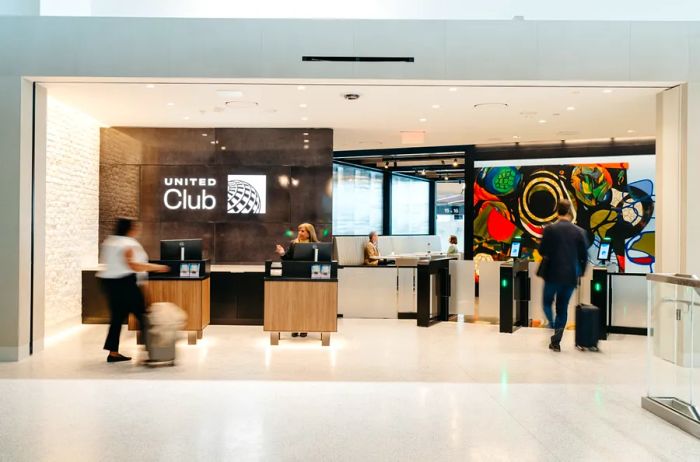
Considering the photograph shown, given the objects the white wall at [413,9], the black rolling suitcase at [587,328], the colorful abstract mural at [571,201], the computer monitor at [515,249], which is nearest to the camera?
the black rolling suitcase at [587,328]

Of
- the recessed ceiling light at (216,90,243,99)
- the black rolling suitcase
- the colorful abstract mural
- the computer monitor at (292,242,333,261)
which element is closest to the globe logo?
the recessed ceiling light at (216,90,243,99)

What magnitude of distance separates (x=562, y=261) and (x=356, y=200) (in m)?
9.74

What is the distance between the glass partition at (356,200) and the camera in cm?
1650

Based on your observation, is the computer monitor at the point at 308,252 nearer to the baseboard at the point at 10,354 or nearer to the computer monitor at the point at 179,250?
the computer monitor at the point at 179,250

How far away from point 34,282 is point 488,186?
9.30 m

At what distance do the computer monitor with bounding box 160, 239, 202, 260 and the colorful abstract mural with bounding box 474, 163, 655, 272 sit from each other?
7.14 metres

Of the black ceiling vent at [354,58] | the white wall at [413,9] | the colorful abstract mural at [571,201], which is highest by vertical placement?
the white wall at [413,9]

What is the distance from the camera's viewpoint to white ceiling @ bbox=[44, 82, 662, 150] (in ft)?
26.1

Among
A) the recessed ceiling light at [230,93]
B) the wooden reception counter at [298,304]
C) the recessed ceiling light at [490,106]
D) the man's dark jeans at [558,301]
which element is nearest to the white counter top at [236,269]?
the wooden reception counter at [298,304]

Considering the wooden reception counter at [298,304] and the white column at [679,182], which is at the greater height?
the white column at [679,182]

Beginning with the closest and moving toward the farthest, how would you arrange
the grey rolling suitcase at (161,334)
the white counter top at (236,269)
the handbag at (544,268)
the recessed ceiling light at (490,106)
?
the grey rolling suitcase at (161,334)
the handbag at (544,268)
the recessed ceiling light at (490,106)
the white counter top at (236,269)

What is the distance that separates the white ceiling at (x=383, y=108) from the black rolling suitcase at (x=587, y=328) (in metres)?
2.74

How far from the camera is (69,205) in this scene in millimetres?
9969

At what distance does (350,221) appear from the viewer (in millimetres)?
16891
